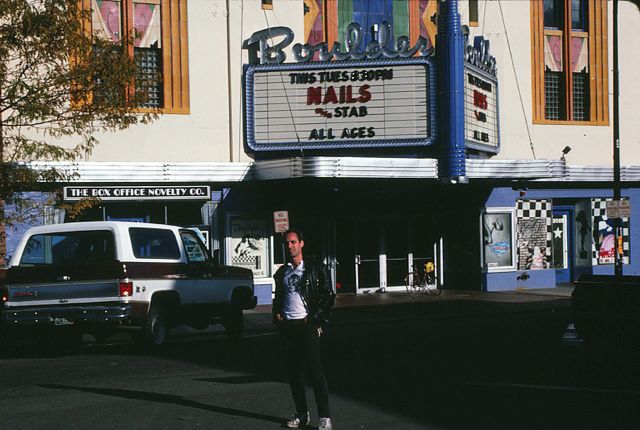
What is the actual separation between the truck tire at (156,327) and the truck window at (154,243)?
883 millimetres

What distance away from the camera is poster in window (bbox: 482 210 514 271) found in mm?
30339

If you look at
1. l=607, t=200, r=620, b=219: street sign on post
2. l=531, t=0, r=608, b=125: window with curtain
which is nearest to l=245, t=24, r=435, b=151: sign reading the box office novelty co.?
l=607, t=200, r=620, b=219: street sign on post

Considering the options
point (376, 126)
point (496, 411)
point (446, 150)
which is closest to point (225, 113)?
point (376, 126)

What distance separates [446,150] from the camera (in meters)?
26.6

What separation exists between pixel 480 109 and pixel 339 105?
4.41 m

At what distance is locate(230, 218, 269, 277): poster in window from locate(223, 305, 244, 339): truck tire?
9.34 m

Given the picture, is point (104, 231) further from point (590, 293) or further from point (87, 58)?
point (590, 293)

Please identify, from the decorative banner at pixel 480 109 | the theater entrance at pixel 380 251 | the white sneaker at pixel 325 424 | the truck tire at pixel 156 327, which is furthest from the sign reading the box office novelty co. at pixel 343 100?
the white sneaker at pixel 325 424

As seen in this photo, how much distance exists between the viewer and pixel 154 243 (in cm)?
1585

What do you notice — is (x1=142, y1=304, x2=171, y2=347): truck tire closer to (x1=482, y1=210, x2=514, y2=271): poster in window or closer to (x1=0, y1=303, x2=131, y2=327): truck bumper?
(x1=0, y1=303, x2=131, y2=327): truck bumper

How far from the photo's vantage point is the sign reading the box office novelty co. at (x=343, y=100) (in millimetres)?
27078

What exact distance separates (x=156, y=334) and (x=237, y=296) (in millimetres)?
2828

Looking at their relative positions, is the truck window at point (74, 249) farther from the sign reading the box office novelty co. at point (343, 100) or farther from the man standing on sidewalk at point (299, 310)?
the sign reading the box office novelty co. at point (343, 100)

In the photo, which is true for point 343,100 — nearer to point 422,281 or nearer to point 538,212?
point 422,281
